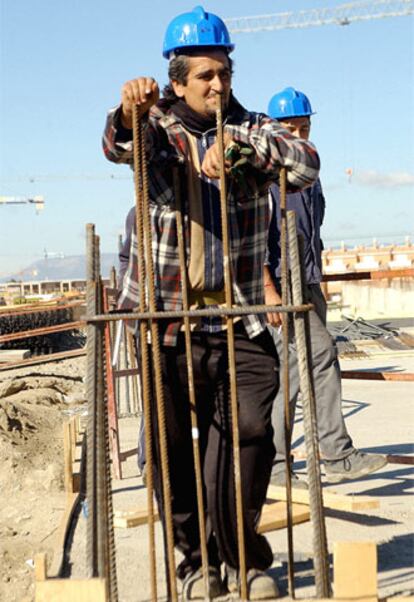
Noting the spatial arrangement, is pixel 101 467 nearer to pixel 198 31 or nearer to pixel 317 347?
pixel 198 31

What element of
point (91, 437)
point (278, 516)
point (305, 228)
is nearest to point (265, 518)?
point (278, 516)

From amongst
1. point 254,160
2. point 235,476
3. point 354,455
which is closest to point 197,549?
point 235,476

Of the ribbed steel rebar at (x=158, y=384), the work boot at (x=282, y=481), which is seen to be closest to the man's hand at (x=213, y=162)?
the ribbed steel rebar at (x=158, y=384)

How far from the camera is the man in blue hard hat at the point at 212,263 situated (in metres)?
3.49

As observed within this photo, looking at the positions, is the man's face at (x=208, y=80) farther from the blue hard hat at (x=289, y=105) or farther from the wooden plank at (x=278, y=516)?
the blue hard hat at (x=289, y=105)

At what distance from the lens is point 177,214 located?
341 centimetres

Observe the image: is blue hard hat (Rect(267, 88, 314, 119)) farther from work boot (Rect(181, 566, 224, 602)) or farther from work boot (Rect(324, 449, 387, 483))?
work boot (Rect(181, 566, 224, 602))

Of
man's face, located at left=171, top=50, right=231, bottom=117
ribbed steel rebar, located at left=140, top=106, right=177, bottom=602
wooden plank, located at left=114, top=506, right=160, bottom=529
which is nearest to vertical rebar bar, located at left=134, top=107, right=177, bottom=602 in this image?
ribbed steel rebar, located at left=140, top=106, right=177, bottom=602

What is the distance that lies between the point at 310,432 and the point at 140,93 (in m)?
1.20

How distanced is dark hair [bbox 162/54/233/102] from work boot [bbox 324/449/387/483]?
8.77 feet

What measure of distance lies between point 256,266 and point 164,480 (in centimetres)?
87

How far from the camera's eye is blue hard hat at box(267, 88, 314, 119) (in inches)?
227

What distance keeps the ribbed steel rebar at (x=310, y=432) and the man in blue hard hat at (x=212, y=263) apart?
0.99ft

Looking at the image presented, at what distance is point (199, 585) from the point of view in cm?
371
